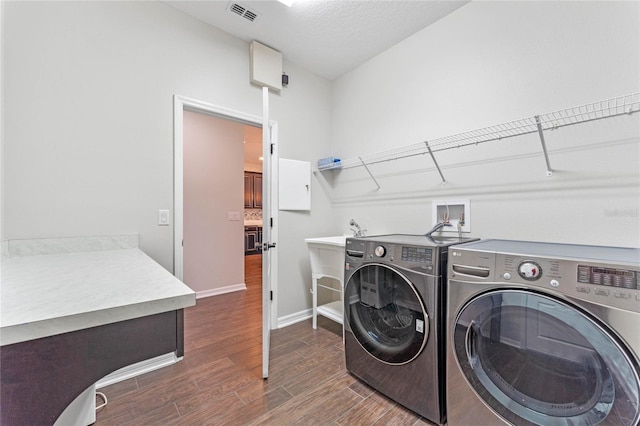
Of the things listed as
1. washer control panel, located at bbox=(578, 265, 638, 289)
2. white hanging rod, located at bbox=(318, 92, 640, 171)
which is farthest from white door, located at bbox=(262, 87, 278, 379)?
washer control panel, located at bbox=(578, 265, 638, 289)

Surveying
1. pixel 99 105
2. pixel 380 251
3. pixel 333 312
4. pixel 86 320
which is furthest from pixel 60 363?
pixel 333 312

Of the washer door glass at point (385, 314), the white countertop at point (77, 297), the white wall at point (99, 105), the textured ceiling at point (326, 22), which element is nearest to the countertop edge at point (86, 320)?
the white countertop at point (77, 297)

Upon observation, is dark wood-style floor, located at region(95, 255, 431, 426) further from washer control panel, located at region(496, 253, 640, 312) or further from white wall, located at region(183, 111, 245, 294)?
white wall, located at region(183, 111, 245, 294)

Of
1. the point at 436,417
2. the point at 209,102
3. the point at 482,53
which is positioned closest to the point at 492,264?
the point at 436,417

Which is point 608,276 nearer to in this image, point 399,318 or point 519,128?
point 399,318

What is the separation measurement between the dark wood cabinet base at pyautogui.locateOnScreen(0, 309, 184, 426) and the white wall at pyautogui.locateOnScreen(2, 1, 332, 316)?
1.40 metres

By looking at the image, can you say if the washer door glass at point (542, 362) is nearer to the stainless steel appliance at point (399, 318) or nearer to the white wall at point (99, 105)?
the stainless steel appliance at point (399, 318)

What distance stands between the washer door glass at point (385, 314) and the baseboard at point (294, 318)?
1.04m

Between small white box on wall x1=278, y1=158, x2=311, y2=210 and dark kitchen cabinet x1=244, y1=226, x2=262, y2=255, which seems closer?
small white box on wall x1=278, y1=158, x2=311, y2=210

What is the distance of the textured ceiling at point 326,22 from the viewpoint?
194cm

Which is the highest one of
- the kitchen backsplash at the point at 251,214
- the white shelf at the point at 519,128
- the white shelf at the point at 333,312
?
the white shelf at the point at 519,128

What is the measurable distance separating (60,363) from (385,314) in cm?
149

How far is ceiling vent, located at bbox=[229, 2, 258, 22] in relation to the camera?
1938 mm

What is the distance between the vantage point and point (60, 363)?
1.86 feet
